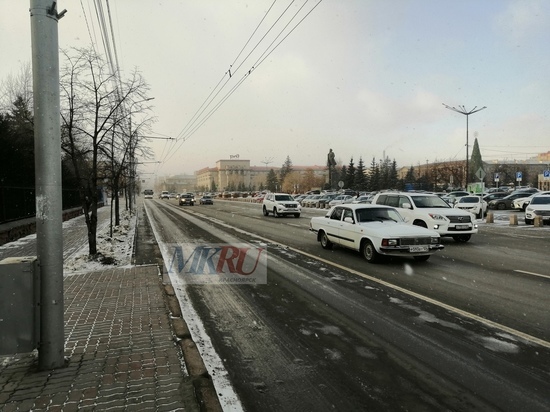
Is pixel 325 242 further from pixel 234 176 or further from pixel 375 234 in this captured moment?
pixel 234 176

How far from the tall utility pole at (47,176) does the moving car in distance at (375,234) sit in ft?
23.1

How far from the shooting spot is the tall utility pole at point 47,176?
3.50m

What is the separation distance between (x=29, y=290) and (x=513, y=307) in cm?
641

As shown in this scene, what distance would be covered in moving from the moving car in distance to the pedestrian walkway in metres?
5.31

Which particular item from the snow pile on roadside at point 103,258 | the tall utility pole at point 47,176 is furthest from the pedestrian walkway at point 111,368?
the snow pile on roadside at point 103,258

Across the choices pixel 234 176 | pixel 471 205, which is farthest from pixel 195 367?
pixel 234 176

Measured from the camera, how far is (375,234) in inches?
358

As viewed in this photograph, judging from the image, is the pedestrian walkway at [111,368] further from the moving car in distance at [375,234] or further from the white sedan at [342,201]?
the white sedan at [342,201]

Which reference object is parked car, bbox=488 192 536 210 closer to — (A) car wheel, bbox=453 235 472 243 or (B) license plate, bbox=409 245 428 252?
(A) car wheel, bbox=453 235 472 243

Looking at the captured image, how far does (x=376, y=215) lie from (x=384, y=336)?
6127mm

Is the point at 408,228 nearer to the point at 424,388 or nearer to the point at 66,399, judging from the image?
the point at 424,388

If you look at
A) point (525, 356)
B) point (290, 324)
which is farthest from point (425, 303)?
point (290, 324)

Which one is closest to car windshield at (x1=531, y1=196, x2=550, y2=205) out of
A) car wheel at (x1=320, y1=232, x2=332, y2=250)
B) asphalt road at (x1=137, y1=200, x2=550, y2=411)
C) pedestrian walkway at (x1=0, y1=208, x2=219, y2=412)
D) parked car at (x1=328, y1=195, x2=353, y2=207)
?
asphalt road at (x1=137, y1=200, x2=550, y2=411)

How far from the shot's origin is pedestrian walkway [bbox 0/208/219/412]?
3.05m
